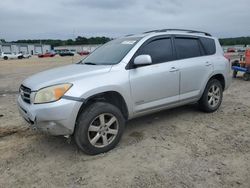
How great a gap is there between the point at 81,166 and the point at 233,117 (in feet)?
11.9

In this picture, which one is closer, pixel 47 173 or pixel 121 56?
pixel 47 173

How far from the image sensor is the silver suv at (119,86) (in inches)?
149

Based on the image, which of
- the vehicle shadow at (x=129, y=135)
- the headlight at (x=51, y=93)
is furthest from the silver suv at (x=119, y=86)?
the vehicle shadow at (x=129, y=135)

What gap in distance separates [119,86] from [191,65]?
6.21ft

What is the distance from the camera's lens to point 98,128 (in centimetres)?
402

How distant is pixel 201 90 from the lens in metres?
5.72

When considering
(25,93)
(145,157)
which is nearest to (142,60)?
(145,157)

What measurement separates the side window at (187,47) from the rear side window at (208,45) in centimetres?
20

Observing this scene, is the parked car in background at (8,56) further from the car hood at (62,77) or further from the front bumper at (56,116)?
the front bumper at (56,116)

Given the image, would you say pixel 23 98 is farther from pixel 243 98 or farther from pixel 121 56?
pixel 243 98

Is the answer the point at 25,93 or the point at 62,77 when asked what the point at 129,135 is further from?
the point at 25,93

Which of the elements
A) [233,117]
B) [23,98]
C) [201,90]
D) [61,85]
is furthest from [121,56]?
[233,117]

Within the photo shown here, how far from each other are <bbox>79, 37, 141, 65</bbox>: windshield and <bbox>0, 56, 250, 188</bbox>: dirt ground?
4.49 ft

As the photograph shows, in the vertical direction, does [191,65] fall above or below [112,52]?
below
